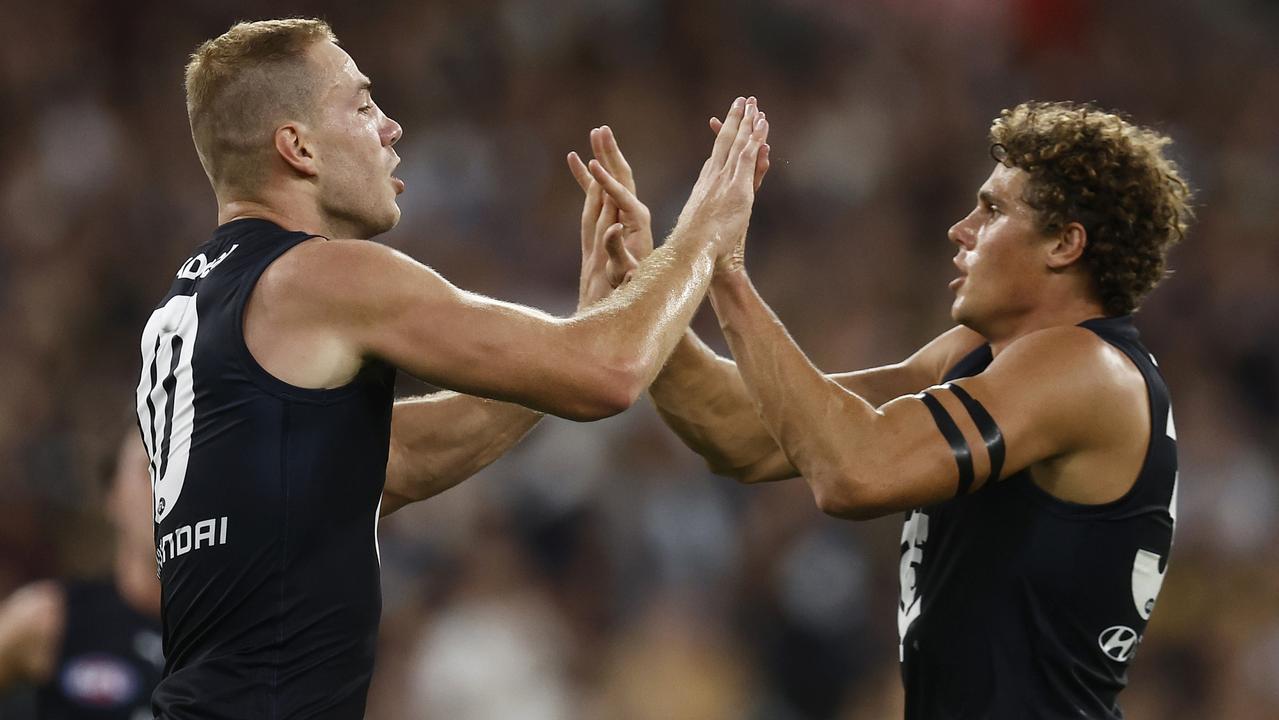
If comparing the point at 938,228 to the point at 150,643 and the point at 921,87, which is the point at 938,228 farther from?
the point at 150,643

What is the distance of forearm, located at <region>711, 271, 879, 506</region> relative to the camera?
382cm

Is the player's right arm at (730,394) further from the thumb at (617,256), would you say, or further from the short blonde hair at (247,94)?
the short blonde hair at (247,94)

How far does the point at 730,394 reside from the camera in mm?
4758

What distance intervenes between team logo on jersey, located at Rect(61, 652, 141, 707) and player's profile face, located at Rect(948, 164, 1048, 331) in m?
3.85

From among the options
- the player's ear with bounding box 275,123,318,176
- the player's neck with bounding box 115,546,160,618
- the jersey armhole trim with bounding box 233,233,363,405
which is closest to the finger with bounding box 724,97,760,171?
the player's ear with bounding box 275,123,318,176

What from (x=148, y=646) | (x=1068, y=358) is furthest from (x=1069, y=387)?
(x=148, y=646)

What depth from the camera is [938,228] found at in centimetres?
1097

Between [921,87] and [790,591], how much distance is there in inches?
181

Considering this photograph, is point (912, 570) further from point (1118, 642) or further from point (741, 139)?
point (741, 139)

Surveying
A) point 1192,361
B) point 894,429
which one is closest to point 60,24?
point 1192,361

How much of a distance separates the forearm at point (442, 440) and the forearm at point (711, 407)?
0.52 m

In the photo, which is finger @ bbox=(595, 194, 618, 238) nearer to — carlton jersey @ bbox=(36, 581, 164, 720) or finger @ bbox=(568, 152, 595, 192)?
finger @ bbox=(568, 152, 595, 192)

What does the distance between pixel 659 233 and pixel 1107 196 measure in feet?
20.8

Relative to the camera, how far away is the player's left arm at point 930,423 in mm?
3775
